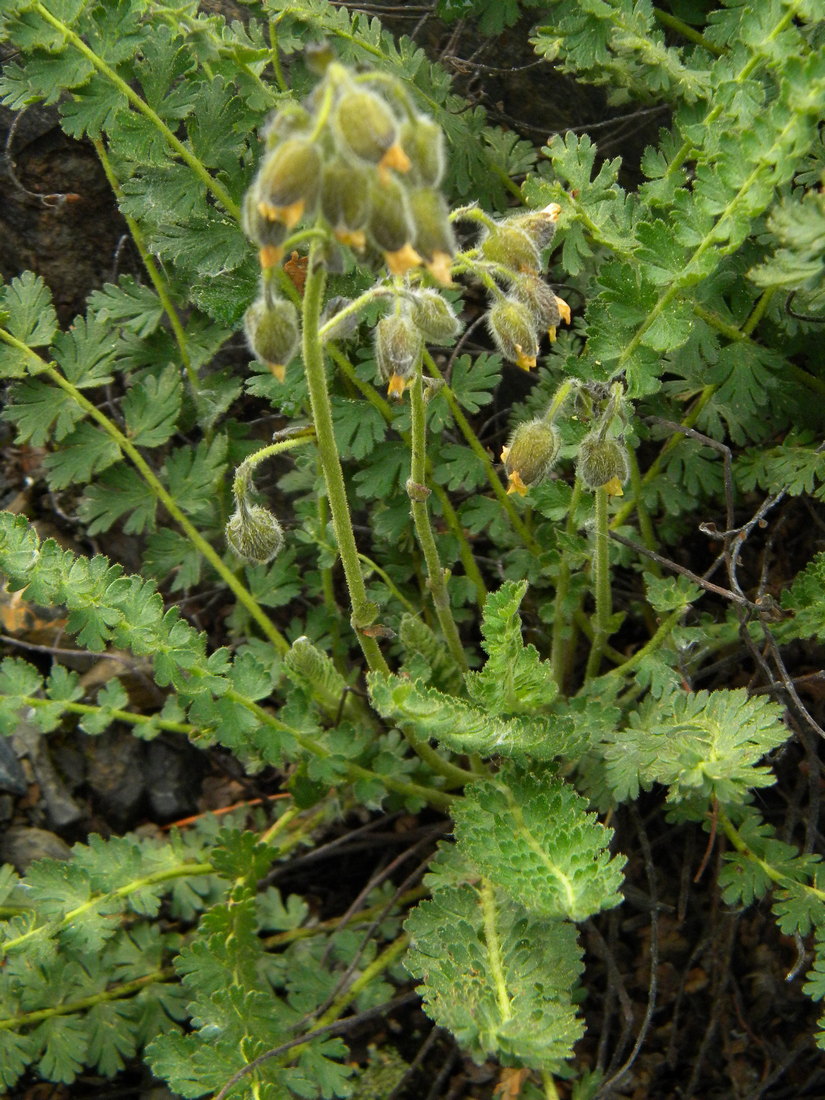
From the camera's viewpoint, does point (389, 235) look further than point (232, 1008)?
No

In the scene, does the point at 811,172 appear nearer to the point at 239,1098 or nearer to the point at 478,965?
the point at 478,965

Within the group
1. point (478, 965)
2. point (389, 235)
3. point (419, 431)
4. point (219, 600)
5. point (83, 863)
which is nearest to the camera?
point (389, 235)

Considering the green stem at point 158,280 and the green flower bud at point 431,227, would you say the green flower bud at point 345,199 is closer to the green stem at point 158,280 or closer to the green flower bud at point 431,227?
the green flower bud at point 431,227

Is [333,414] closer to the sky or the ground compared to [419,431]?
closer to the ground

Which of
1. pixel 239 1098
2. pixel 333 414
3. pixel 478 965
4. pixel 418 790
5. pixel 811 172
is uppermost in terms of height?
pixel 811 172

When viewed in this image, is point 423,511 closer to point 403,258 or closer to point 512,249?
point 512,249

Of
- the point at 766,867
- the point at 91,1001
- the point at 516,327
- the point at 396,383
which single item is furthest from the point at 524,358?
the point at 91,1001

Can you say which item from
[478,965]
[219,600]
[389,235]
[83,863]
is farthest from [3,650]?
[389,235]

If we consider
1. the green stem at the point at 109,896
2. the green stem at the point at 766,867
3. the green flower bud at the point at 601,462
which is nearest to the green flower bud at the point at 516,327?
the green flower bud at the point at 601,462
